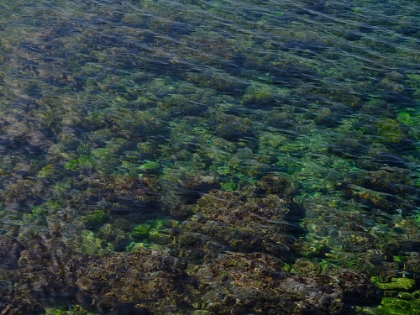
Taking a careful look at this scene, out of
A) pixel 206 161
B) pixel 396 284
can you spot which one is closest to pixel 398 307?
pixel 396 284

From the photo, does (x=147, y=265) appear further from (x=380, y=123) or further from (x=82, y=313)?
(x=380, y=123)

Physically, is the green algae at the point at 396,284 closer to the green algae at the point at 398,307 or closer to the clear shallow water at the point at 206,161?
the clear shallow water at the point at 206,161

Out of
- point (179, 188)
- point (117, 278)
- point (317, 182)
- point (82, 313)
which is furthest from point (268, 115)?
point (82, 313)

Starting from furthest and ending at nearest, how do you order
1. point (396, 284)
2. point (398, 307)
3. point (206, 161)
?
1. point (206, 161)
2. point (396, 284)
3. point (398, 307)

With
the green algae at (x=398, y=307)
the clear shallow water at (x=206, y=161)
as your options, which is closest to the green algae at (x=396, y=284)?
the clear shallow water at (x=206, y=161)

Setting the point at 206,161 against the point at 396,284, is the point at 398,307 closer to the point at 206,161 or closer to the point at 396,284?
the point at 396,284

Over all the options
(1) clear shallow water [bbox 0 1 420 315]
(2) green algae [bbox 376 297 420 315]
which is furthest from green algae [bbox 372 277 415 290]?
(2) green algae [bbox 376 297 420 315]

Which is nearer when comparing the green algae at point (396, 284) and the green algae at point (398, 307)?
the green algae at point (398, 307)

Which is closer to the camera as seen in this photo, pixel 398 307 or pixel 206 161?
pixel 398 307

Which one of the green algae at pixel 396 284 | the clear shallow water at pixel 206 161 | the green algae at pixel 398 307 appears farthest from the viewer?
the green algae at pixel 396 284
